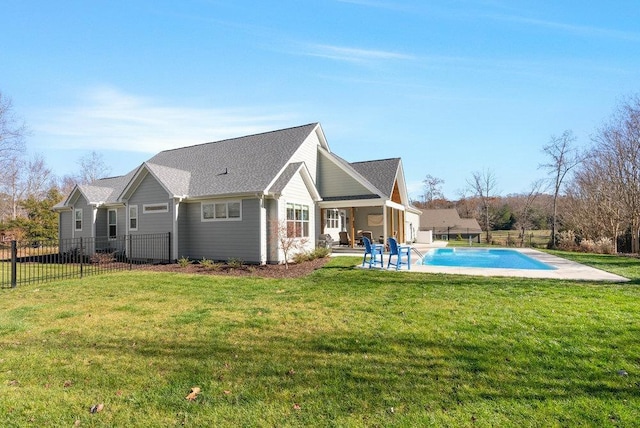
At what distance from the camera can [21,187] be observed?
37.3 meters

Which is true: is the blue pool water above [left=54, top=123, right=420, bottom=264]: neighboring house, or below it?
below

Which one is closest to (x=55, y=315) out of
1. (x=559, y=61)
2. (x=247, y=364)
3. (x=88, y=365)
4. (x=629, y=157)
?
(x=88, y=365)

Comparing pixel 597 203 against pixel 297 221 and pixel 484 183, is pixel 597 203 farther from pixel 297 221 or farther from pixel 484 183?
pixel 297 221

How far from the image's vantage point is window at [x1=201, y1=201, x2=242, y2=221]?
47.2ft

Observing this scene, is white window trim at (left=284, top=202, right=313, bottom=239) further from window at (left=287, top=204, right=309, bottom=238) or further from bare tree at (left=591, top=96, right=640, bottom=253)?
bare tree at (left=591, top=96, right=640, bottom=253)

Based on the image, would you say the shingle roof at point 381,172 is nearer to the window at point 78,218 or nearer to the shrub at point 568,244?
the shrub at point 568,244

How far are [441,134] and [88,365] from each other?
18477mm

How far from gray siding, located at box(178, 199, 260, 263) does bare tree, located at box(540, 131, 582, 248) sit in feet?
97.4

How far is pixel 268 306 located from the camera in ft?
22.1

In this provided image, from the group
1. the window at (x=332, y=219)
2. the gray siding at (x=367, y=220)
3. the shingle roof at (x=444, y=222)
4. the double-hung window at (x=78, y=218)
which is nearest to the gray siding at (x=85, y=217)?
the double-hung window at (x=78, y=218)

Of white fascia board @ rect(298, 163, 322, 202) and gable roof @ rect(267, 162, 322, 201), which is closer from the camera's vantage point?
gable roof @ rect(267, 162, 322, 201)

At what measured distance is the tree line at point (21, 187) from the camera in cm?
2739

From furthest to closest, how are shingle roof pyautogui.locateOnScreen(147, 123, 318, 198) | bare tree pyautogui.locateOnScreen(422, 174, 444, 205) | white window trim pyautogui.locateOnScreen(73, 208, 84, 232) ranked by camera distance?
bare tree pyautogui.locateOnScreen(422, 174, 444, 205) → white window trim pyautogui.locateOnScreen(73, 208, 84, 232) → shingle roof pyautogui.locateOnScreen(147, 123, 318, 198)

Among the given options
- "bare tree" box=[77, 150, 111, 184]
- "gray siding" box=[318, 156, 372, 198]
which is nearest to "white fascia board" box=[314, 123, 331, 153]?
"gray siding" box=[318, 156, 372, 198]
